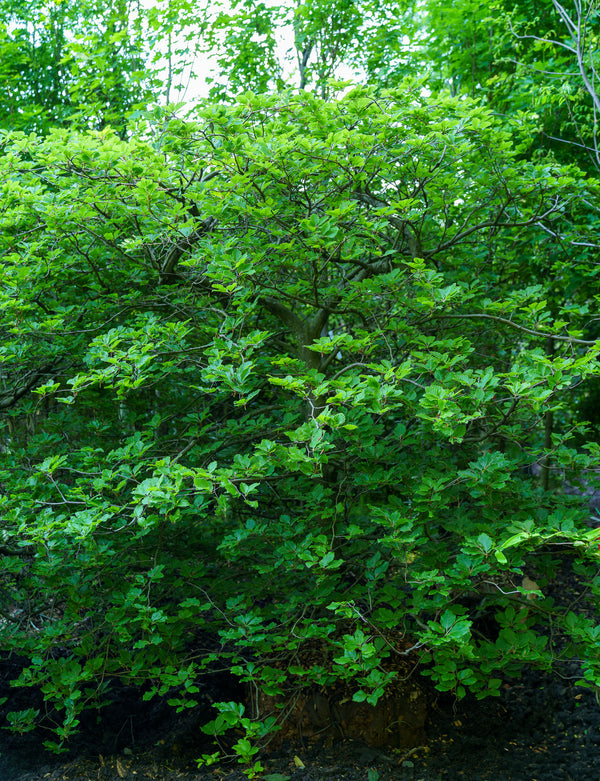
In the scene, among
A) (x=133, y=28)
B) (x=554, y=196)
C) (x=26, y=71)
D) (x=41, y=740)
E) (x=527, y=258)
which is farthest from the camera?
(x=26, y=71)

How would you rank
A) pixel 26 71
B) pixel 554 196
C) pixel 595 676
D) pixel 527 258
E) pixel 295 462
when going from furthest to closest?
pixel 26 71 < pixel 527 258 < pixel 554 196 < pixel 595 676 < pixel 295 462

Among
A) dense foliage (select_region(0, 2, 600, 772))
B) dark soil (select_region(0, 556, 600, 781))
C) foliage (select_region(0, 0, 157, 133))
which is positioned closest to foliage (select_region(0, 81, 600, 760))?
dense foliage (select_region(0, 2, 600, 772))

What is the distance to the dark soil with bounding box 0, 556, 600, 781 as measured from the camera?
378 centimetres

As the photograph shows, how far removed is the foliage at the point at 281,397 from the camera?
290 centimetres

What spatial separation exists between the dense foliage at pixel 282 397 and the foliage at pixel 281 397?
0.07 feet

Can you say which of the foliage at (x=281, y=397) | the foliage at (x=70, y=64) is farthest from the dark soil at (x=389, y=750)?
the foliage at (x=70, y=64)

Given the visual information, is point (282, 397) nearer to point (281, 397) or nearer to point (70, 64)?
point (281, 397)

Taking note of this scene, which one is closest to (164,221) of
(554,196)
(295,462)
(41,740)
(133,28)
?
(295,462)

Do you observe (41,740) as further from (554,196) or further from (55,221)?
(554,196)

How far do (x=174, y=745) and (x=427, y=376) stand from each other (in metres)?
2.83

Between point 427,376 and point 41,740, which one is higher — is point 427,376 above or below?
above

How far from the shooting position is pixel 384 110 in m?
3.45

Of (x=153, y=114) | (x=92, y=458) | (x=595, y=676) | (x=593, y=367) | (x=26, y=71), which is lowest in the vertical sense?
(x=595, y=676)

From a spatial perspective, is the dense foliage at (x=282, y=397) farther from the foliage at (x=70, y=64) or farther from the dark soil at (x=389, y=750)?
the foliage at (x=70, y=64)
